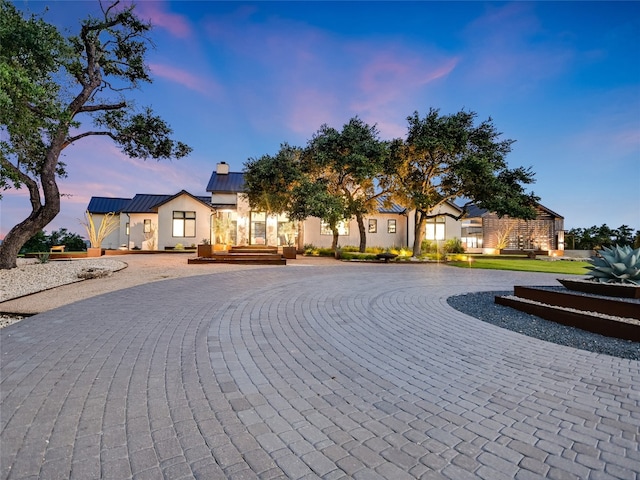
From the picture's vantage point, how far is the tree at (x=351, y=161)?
1847 cm

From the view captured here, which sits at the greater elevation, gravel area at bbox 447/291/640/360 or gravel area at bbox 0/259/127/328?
gravel area at bbox 0/259/127/328

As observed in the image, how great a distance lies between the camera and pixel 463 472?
1.87 meters

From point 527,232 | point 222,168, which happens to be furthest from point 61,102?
point 527,232

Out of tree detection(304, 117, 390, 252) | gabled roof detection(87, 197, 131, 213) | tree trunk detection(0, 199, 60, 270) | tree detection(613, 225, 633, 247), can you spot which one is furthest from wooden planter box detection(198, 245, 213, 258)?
tree detection(613, 225, 633, 247)

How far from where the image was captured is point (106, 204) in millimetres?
33094

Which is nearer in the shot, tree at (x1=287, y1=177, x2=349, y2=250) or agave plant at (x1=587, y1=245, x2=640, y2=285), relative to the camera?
agave plant at (x1=587, y1=245, x2=640, y2=285)

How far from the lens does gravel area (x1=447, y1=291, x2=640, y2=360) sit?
441cm

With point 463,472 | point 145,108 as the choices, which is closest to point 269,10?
point 145,108

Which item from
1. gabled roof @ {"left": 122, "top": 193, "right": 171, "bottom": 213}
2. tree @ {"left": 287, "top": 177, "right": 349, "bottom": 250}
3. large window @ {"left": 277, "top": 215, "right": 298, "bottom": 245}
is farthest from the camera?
gabled roof @ {"left": 122, "top": 193, "right": 171, "bottom": 213}

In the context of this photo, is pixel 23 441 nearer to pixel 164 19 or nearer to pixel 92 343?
pixel 92 343

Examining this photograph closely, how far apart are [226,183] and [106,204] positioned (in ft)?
48.2

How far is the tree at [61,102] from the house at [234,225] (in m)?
12.0

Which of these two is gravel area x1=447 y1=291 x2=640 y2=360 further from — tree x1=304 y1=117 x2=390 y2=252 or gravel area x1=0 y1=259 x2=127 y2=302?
tree x1=304 y1=117 x2=390 y2=252

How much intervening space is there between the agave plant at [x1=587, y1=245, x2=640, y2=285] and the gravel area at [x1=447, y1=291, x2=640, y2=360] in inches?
83.3
